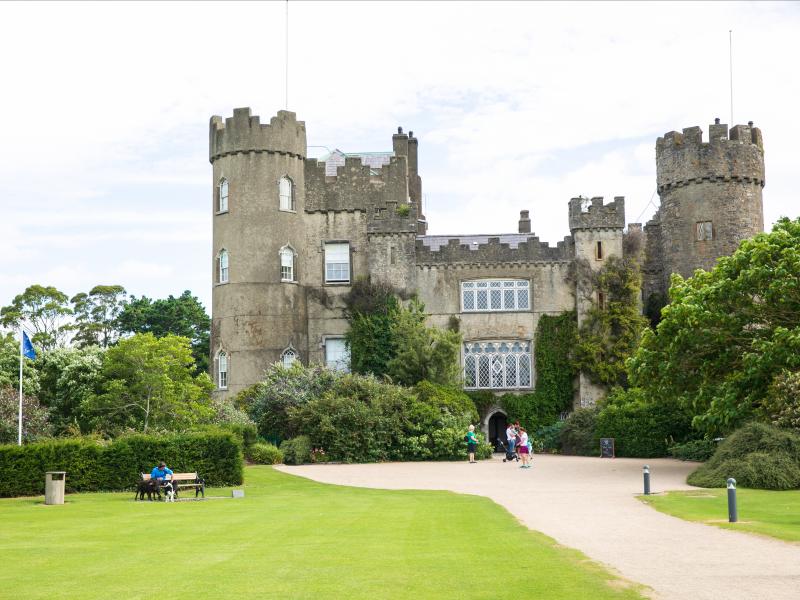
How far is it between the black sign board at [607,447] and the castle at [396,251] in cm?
798

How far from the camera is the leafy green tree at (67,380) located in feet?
137

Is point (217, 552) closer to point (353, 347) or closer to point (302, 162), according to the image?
point (353, 347)

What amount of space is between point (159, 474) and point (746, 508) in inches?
587

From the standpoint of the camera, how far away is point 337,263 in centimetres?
4875

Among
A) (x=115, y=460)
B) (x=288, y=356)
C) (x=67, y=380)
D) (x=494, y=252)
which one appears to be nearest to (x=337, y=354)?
(x=288, y=356)

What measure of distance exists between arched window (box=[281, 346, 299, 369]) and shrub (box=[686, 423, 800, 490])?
2350 centimetres

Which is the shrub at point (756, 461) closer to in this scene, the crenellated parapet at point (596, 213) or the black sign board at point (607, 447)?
the black sign board at point (607, 447)

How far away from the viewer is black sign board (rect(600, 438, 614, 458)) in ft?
130

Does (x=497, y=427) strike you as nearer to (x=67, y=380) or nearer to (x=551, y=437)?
(x=551, y=437)

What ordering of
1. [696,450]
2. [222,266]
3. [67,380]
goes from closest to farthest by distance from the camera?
1. [696,450]
2. [67,380]
3. [222,266]

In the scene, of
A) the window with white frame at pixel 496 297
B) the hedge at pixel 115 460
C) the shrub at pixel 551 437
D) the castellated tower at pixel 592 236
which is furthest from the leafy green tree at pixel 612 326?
the hedge at pixel 115 460

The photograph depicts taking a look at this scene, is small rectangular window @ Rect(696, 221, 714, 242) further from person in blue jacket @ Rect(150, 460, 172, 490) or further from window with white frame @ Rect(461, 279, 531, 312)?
person in blue jacket @ Rect(150, 460, 172, 490)

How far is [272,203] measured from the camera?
47562mm

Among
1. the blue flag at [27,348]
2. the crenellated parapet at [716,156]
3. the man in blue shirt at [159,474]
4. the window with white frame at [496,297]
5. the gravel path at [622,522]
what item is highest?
the crenellated parapet at [716,156]
